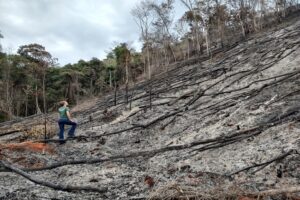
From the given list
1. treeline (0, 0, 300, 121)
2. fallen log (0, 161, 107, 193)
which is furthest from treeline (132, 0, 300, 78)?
fallen log (0, 161, 107, 193)

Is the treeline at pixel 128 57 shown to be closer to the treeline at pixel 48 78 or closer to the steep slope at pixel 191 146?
the treeline at pixel 48 78

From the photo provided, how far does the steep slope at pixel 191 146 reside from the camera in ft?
23.7

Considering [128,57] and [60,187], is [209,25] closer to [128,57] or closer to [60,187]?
[128,57]

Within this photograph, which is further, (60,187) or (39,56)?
(39,56)

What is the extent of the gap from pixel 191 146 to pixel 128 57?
2710cm

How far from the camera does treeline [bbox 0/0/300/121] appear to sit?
1248 inches

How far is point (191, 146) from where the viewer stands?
9625 millimetres

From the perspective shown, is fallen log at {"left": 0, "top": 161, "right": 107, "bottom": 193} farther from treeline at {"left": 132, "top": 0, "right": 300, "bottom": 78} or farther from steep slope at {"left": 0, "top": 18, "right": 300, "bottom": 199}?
treeline at {"left": 132, "top": 0, "right": 300, "bottom": 78}

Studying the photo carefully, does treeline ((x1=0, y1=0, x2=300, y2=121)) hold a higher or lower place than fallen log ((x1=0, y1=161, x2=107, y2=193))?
higher

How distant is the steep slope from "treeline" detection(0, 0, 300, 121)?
13.3 m

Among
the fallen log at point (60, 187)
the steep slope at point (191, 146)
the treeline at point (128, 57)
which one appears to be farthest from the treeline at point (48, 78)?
the fallen log at point (60, 187)

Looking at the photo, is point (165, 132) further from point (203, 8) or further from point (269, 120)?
point (203, 8)

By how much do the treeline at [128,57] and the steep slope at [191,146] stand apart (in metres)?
13.3

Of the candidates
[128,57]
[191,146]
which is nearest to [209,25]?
[128,57]
